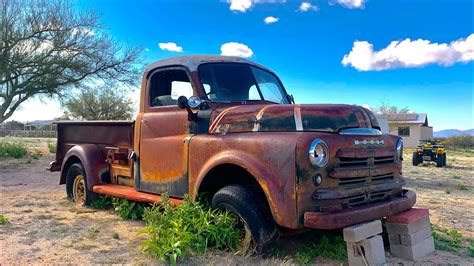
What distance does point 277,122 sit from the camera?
4023mm

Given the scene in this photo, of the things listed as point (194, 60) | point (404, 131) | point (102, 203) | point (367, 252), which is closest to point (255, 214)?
point (367, 252)

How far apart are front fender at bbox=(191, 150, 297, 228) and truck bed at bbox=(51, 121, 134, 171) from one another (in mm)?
2526

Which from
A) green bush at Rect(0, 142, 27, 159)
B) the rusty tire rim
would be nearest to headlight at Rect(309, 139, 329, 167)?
the rusty tire rim

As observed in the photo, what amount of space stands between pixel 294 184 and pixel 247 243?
830mm

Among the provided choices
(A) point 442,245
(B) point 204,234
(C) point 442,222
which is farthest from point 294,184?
(C) point 442,222

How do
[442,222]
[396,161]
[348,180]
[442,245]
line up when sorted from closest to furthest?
[348,180]
[396,161]
[442,245]
[442,222]

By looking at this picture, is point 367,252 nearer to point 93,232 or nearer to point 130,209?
point 93,232

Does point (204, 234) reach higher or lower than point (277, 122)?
lower

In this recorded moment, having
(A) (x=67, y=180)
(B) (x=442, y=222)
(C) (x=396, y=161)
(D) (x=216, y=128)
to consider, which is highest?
(D) (x=216, y=128)

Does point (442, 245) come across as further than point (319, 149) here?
Yes

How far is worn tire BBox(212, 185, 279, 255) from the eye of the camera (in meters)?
3.80

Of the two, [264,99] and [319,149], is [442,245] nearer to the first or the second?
[319,149]

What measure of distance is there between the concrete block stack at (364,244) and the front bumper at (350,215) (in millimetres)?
66

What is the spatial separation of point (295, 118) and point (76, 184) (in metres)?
4.75
